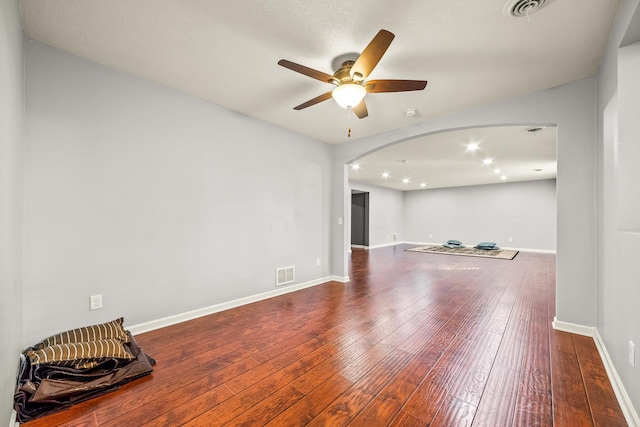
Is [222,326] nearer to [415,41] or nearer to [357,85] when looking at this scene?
[357,85]

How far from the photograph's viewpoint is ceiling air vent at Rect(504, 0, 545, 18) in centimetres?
166

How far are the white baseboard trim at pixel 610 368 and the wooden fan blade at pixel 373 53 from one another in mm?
2528

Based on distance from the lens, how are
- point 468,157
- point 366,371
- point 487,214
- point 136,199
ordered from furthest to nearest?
point 487,214
point 468,157
point 136,199
point 366,371

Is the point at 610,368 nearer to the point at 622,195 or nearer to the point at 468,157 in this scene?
the point at 622,195

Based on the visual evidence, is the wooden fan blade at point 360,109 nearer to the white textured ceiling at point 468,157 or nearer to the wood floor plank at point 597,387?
the white textured ceiling at point 468,157

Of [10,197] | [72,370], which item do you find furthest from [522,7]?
[72,370]

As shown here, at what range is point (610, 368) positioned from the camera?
1913 mm

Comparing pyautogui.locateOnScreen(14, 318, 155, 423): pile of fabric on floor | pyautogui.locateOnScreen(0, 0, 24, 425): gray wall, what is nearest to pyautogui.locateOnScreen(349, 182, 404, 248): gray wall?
pyautogui.locateOnScreen(14, 318, 155, 423): pile of fabric on floor

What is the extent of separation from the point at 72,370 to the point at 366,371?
79.5 inches

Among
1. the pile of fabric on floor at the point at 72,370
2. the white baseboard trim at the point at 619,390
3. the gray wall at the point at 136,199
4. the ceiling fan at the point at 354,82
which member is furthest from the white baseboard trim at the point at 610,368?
the gray wall at the point at 136,199

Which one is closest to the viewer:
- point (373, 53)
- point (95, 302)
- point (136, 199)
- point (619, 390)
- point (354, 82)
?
point (619, 390)

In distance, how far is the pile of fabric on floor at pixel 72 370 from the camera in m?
1.58

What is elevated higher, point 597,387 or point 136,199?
point 136,199

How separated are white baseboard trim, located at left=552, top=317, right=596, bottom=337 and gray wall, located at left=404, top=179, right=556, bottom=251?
7.98m
